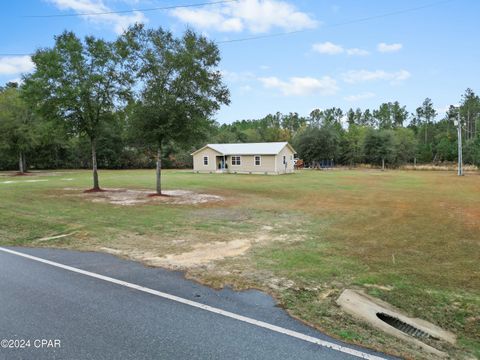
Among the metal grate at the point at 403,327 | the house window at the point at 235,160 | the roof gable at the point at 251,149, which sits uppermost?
the roof gable at the point at 251,149

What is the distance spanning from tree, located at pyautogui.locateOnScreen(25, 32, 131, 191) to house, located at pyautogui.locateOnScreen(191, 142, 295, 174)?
72.3ft

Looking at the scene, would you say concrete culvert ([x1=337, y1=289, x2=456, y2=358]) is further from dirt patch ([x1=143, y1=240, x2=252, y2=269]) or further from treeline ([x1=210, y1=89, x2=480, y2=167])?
treeline ([x1=210, y1=89, x2=480, y2=167])

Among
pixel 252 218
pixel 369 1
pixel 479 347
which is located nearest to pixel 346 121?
pixel 369 1

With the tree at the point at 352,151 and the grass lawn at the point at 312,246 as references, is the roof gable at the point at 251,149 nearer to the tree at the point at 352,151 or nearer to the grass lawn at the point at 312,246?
the tree at the point at 352,151

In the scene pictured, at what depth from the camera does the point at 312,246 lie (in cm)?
745

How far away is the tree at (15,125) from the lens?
108 ft

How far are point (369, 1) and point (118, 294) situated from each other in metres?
17.4

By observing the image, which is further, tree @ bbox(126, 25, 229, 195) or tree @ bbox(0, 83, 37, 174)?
tree @ bbox(0, 83, 37, 174)

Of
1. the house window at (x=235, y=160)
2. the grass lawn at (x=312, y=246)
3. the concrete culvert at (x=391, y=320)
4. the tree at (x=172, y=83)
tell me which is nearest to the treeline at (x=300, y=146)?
the house window at (x=235, y=160)

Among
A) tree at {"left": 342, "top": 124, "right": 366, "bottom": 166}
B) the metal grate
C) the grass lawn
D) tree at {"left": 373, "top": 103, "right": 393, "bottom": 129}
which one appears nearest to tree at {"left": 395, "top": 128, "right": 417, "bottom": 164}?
tree at {"left": 342, "top": 124, "right": 366, "bottom": 166}

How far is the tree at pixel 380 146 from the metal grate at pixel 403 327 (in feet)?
175

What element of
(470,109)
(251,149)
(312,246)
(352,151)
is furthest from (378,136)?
(312,246)

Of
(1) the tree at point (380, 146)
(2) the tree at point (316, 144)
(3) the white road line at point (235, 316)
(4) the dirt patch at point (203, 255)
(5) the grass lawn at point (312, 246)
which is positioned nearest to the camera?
(3) the white road line at point (235, 316)

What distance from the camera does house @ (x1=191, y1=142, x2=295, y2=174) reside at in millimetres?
38106
